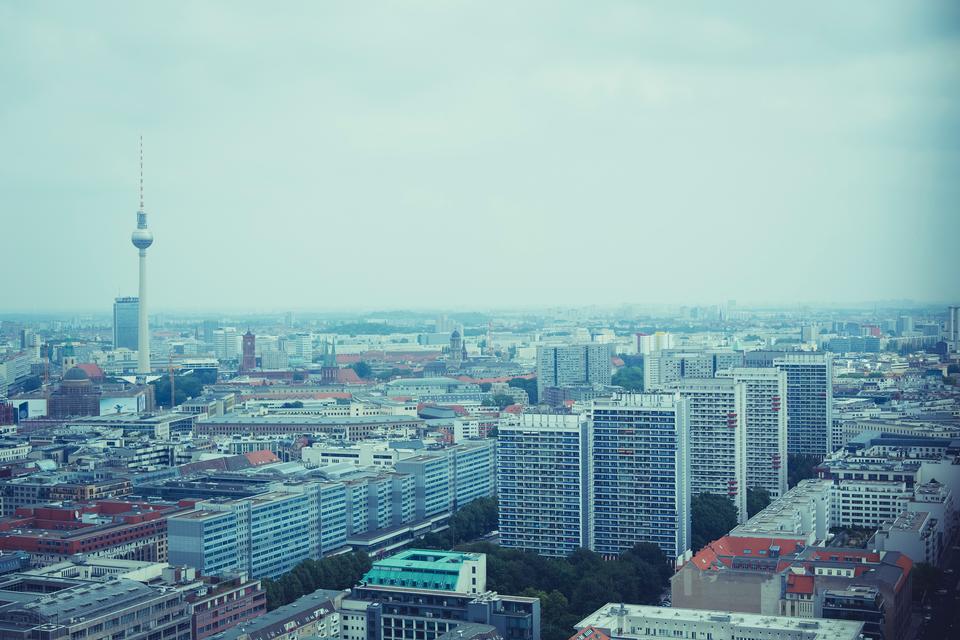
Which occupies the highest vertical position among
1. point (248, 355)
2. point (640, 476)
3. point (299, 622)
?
point (248, 355)

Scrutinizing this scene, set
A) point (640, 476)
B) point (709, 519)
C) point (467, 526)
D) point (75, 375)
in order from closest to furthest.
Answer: point (640, 476) < point (709, 519) < point (467, 526) < point (75, 375)

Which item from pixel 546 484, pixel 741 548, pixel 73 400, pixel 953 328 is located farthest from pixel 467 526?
pixel 73 400

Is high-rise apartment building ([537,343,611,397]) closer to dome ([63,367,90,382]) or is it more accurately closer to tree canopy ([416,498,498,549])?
dome ([63,367,90,382])

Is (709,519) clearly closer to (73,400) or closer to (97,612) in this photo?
Answer: (97,612)

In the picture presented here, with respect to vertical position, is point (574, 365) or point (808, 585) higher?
point (574, 365)

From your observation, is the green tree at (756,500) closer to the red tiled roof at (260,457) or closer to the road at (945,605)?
the road at (945,605)

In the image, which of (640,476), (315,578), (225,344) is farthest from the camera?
(225,344)

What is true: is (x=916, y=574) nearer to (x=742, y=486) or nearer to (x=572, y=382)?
(x=742, y=486)

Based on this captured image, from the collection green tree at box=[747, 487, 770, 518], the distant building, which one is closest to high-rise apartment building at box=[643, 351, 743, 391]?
green tree at box=[747, 487, 770, 518]
